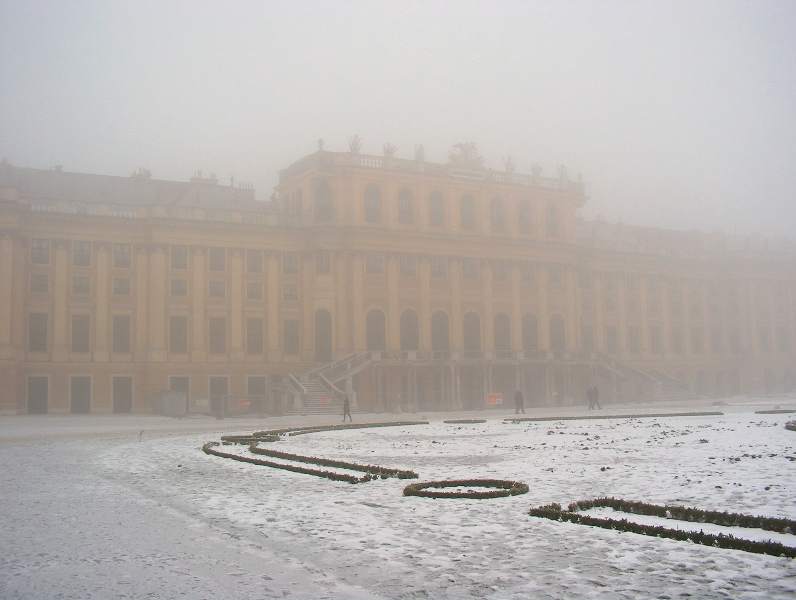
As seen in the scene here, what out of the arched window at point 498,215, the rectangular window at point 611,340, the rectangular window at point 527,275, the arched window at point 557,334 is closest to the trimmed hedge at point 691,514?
the rectangular window at point 527,275

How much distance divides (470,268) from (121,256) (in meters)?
27.6

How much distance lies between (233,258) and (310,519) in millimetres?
50510

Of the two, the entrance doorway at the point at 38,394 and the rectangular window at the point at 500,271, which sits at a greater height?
the rectangular window at the point at 500,271

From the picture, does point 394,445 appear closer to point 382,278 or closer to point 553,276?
point 382,278

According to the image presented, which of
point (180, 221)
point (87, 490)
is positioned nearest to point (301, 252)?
point (180, 221)

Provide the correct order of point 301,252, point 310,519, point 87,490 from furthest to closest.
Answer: point 301,252, point 87,490, point 310,519

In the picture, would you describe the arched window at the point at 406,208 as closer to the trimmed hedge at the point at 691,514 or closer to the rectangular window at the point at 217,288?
the rectangular window at the point at 217,288

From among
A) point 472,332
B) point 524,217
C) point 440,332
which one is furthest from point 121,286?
point 524,217

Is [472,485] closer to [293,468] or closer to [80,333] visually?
[293,468]

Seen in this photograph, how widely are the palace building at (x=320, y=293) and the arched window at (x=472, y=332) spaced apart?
0.71 feet

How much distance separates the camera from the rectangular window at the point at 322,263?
207 feet

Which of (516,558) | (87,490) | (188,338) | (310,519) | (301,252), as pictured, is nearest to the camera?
(516,558)

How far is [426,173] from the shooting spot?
6731 cm

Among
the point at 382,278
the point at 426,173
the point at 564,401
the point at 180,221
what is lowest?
the point at 564,401
